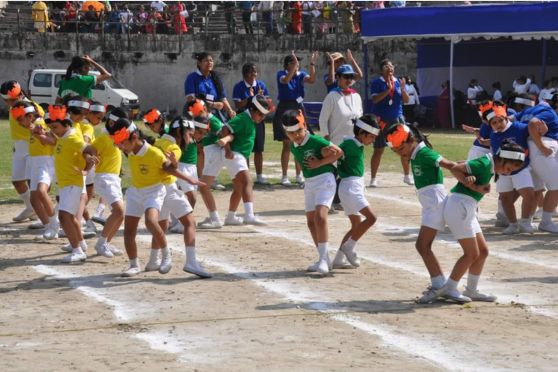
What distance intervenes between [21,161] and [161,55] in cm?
2636

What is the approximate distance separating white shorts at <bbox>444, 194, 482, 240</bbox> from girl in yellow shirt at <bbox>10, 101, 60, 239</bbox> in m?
5.59

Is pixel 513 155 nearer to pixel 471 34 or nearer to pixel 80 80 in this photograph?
pixel 80 80

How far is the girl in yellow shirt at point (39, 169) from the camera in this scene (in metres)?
14.0

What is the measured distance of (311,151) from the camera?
1191 centimetres

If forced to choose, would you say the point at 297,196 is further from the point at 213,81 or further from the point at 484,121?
the point at 484,121

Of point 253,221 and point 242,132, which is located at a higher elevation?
point 242,132

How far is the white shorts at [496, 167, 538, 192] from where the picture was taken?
14.4 meters

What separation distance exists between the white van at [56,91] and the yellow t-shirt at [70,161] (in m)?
25.2

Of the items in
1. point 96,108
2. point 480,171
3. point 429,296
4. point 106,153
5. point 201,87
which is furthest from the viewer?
point 201,87

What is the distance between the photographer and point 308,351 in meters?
8.70

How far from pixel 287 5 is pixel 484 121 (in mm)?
27320

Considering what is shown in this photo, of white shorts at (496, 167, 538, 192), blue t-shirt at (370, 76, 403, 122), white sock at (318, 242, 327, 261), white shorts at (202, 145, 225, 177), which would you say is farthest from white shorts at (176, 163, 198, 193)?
blue t-shirt at (370, 76, 403, 122)

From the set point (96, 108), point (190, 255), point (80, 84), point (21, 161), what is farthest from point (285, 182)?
point (190, 255)

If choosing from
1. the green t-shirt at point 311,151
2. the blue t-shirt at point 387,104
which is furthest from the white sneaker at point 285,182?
the green t-shirt at point 311,151
